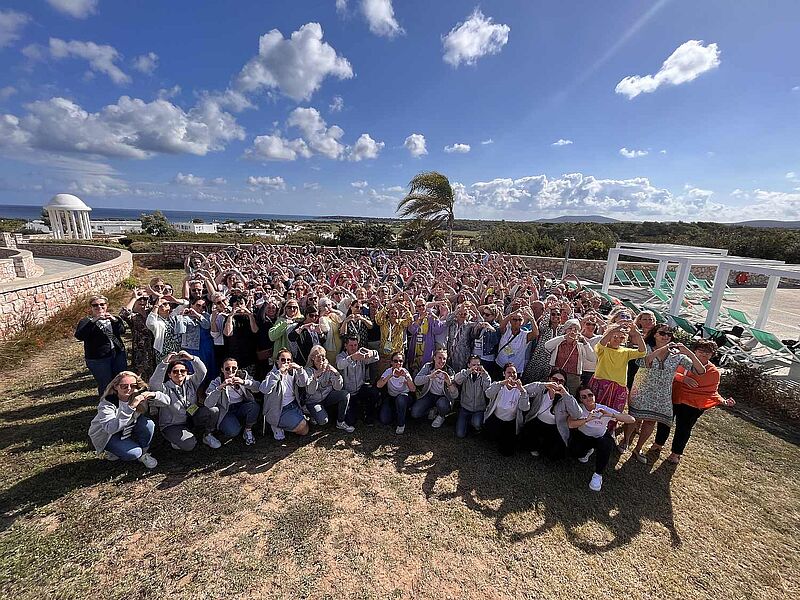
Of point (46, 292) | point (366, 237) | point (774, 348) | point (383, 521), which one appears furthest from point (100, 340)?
point (366, 237)

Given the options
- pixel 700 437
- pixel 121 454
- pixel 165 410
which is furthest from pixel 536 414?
pixel 121 454

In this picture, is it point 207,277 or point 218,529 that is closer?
point 218,529

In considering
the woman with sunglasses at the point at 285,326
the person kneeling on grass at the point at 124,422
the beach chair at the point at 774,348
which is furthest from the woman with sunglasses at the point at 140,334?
the beach chair at the point at 774,348

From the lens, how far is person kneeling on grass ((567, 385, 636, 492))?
3.63 meters

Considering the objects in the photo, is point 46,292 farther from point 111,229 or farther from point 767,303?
point 111,229

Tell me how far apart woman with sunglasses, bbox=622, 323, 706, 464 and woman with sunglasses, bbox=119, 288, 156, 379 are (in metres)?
6.05

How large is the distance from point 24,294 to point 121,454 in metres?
5.74

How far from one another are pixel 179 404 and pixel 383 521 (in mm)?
2415

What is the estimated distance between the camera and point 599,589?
2668mm

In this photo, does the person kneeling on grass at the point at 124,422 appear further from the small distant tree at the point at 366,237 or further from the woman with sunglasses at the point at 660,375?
the small distant tree at the point at 366,237

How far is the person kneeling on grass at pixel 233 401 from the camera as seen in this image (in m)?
3.96

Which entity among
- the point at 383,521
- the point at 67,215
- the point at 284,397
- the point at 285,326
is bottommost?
the point at 383,521

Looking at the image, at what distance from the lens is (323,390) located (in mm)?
4410

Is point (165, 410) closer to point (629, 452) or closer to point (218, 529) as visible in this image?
point (218, 529)
